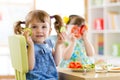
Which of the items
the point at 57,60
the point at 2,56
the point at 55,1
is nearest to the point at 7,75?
the point at 2,56

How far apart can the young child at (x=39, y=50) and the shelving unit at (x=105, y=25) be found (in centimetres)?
247

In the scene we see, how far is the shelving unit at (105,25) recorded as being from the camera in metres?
4.55

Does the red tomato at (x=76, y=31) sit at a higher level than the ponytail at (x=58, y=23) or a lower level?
lower

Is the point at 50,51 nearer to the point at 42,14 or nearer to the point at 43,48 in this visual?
the point at 43,48

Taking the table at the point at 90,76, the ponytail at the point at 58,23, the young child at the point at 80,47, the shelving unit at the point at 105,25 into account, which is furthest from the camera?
the shelving unit at the point at 105,25

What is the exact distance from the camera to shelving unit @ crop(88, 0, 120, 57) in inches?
179

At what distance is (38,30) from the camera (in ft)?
6.94

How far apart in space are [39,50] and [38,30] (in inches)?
5.7

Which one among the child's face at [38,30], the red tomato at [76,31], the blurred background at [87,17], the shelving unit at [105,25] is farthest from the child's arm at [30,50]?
the shelving unit at [105,25]

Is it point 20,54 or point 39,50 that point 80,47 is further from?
point 20,54

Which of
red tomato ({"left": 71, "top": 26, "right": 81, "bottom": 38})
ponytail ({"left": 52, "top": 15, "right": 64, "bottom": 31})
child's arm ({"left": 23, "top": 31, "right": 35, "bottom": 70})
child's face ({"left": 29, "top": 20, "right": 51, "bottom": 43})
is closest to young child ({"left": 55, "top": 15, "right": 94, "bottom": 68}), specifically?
red tomato ({"left": 71, "top": 26, "right": 81, "bottom": 38})

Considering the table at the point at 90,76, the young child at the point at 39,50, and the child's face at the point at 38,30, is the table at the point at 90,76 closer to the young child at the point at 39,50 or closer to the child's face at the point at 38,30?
the young child at the point at 39,50

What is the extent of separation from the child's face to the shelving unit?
2.52 meters

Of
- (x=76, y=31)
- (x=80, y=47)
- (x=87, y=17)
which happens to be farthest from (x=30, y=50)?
(x=87, y=17)
